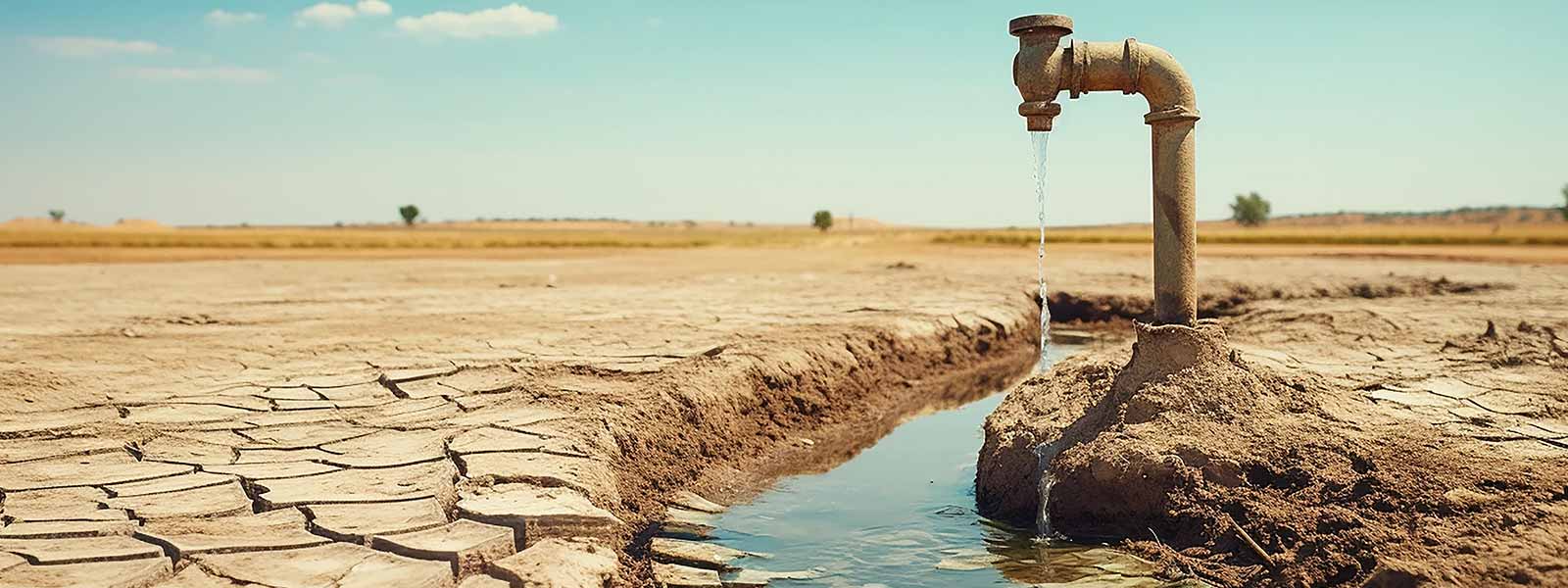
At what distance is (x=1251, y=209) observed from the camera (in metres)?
84.8

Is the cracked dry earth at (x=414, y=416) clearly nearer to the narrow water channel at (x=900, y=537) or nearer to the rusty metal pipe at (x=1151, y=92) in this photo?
the narrow water channel at (x=900, y=537)

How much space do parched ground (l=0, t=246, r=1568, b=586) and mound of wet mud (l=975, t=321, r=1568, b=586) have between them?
0.33 m

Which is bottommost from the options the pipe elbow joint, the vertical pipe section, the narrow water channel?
the narrow water channel

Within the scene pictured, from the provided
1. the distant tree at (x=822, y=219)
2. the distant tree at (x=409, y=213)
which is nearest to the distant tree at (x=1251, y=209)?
the distant tree at (x=822, y=219)

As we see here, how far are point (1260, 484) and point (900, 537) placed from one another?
1299 millimetres

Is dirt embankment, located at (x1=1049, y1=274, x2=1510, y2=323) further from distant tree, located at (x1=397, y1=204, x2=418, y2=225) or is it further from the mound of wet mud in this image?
distant tree, located at (x1=397, y1=204, x2=418, y2=225)

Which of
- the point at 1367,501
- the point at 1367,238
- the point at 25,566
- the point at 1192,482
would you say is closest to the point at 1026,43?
the point at 1192,482

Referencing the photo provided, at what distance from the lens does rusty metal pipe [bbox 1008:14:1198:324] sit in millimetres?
4461

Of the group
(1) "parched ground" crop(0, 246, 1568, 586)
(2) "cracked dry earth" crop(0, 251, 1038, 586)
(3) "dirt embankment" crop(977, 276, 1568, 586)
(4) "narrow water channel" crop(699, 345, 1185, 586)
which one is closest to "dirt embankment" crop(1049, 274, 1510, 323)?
(1) "parched ground" crop(0, 246, 1568, 586)

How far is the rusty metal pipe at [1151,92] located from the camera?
176 inches

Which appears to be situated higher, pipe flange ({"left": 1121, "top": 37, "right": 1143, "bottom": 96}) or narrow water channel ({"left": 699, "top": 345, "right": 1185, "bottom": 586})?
pipe flange ({"left": 1121, "top": 37, "right": 1143, "bottom": 96})

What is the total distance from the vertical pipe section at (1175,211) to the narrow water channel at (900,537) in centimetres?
108

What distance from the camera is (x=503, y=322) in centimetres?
897

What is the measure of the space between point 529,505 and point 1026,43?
2423 mm
